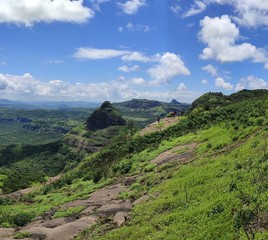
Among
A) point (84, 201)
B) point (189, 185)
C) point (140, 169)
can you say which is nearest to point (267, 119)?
point (140, 169)

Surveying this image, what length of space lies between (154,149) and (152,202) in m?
27.5

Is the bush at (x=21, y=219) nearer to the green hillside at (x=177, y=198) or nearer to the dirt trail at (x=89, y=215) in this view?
the green hillside at (x=177, y=198)

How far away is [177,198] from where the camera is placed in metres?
27.5

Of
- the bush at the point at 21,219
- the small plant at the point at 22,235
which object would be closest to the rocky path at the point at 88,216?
the small plant at the point at 22,235

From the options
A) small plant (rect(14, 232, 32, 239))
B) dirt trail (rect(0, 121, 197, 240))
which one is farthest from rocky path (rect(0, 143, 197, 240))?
small plant (rect(14, 232, 32, 239))

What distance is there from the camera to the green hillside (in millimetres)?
20266

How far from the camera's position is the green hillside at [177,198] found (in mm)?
20266

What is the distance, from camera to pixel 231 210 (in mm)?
20391

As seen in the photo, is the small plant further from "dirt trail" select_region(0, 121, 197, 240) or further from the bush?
the bush

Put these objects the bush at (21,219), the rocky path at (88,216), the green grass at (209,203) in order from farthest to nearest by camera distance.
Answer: the bush at (21,219) → the rocky path at (88,216) → the green grass at (209,203)

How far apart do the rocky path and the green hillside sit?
8 centimetres

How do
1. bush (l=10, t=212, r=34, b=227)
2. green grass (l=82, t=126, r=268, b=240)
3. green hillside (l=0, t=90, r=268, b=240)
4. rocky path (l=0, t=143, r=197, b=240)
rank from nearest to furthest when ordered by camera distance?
green grass (l=82, t=126, r=268, b=240) → green hillside (l=0, t=90, r=268, b=240) → rocky path (l=0, t=143, r=197, b=240) → bush (l=10, t=212, r=34, b=227)

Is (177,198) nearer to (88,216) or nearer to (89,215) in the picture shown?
(88,216)

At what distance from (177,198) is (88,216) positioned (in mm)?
9078
